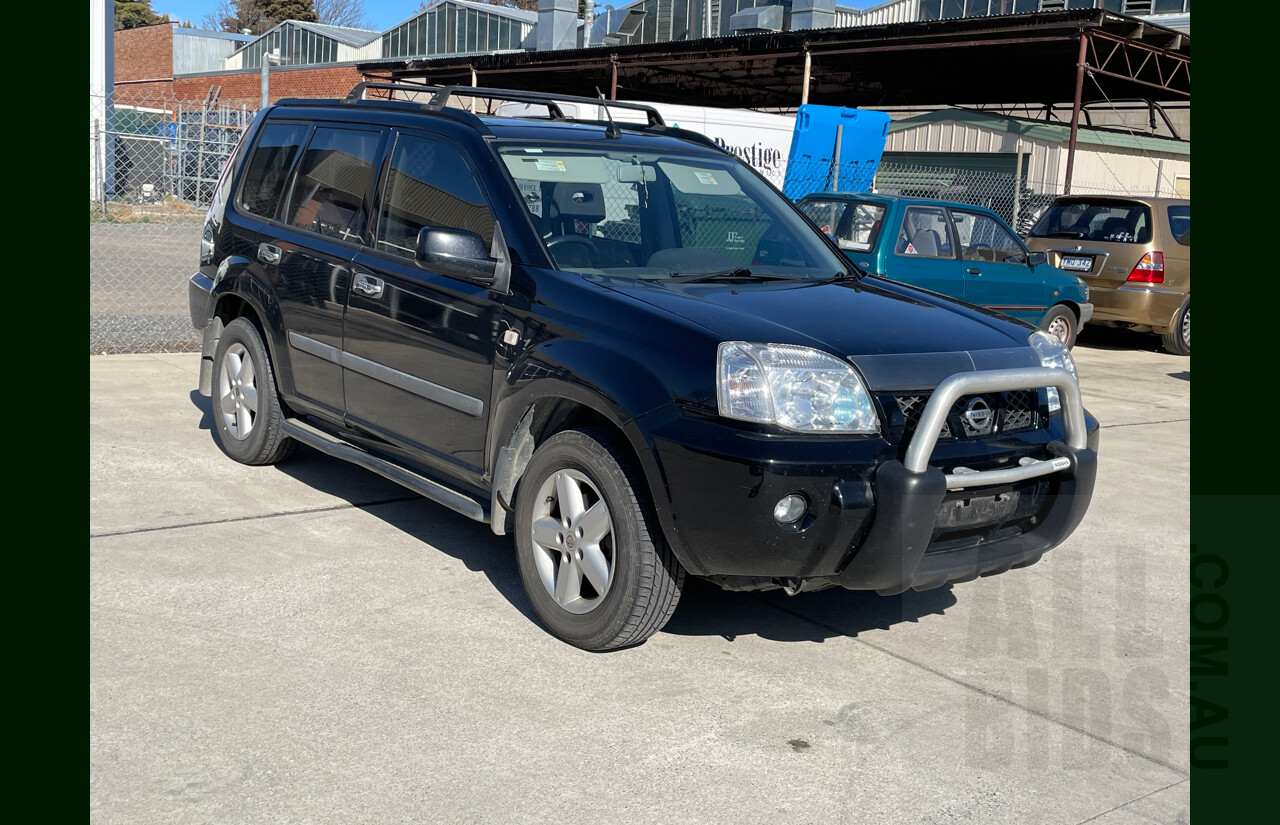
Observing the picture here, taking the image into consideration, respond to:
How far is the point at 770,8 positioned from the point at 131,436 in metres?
27.9

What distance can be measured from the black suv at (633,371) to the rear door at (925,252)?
5.18 m

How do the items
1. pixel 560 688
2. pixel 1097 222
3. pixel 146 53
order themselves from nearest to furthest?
pixel 560 688 < pixel 1097 222 < pixel 146 53

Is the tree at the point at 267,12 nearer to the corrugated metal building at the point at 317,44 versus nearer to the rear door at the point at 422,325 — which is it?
the corrugated metal building at the point at 317,44

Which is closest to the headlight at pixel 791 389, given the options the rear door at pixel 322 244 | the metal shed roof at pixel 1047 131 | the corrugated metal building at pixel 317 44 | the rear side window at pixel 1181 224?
the rear door at pixel 322 244

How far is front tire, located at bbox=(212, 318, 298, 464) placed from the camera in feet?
20.4

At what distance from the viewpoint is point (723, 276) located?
4.92 m

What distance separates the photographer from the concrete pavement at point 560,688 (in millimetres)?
3367

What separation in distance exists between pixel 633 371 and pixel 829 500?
31.0 inches

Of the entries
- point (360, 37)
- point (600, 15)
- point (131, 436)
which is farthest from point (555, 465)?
point (360, 37)

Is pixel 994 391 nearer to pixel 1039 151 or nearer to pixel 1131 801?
pixel 1131 801

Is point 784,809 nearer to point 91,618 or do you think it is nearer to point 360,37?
point 91,618

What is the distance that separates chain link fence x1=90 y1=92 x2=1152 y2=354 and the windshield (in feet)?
0.07

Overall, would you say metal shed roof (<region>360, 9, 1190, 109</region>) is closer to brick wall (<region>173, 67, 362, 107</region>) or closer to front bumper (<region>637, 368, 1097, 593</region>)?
brick wall (<region>173, 67, 362, 107</region>)

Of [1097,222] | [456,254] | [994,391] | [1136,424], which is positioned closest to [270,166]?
[456,254]
